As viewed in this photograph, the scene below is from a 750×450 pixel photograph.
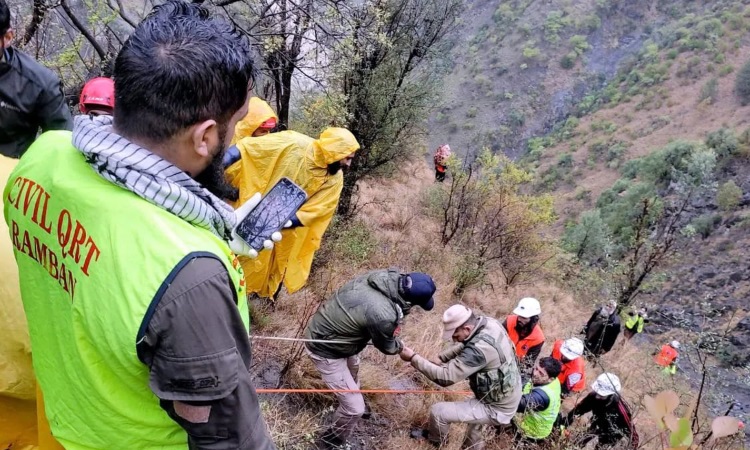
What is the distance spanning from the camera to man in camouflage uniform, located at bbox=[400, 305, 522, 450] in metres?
3.80

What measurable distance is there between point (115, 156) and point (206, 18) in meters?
0.40

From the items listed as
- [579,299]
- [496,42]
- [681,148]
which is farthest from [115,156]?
[496,42]

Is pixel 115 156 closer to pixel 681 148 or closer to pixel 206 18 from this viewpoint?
pixel 206 18

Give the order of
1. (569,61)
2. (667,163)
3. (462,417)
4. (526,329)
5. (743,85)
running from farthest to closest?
(569,61) → (743,85) → (667,163) → (526,329) → (462,417)

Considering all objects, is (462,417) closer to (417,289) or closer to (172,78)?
(417,289)

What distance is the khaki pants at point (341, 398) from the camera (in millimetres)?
3723

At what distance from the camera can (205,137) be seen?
1004 millimetres

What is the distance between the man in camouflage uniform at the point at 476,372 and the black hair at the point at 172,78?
3.19 metres

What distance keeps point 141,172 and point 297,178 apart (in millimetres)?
3189

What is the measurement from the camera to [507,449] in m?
4.18

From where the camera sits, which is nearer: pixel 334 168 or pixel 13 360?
pixel 13 360

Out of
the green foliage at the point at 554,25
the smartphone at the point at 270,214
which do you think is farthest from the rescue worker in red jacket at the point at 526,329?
the green foliage at the point at 554,25

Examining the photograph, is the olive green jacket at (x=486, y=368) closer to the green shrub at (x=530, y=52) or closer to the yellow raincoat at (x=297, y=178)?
the yellow raincoat at (x=297, y=178)

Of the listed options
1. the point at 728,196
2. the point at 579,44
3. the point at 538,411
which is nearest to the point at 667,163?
the point at 728,196
